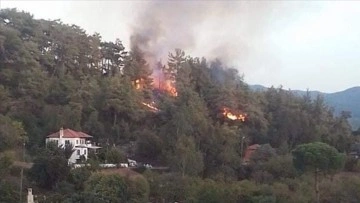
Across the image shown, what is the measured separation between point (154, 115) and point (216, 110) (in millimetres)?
2951

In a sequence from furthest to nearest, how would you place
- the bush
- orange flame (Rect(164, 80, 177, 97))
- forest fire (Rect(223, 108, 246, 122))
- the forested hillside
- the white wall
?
orange flame (Rect(164, 80, 177, 97))
forest fire (Rect(223, 108, 246, 122))
the bush
the white wall
the forested hillside

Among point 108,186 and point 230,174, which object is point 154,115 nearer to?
point 230,174

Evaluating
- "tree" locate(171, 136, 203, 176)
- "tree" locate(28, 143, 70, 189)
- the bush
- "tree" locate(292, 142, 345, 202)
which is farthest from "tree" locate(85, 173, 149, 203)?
the bush

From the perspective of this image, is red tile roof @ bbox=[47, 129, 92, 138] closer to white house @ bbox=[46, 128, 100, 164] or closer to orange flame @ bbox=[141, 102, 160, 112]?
white house @ bbox=[46, 128, 100, 164]

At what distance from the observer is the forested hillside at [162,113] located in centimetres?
2226

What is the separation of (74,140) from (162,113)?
4.77 metres

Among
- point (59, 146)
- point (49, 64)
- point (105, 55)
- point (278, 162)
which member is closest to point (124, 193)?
point (59, 146)

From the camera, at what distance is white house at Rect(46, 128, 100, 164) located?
80.5ft

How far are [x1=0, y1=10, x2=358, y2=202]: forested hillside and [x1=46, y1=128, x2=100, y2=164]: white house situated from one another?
28.8 inches

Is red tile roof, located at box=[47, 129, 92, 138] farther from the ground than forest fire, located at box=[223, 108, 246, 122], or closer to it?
closer to it

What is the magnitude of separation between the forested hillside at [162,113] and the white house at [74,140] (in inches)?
28.8

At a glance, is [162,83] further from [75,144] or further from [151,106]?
[75,144]

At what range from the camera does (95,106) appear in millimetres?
27453

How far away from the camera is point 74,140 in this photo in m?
24.8
